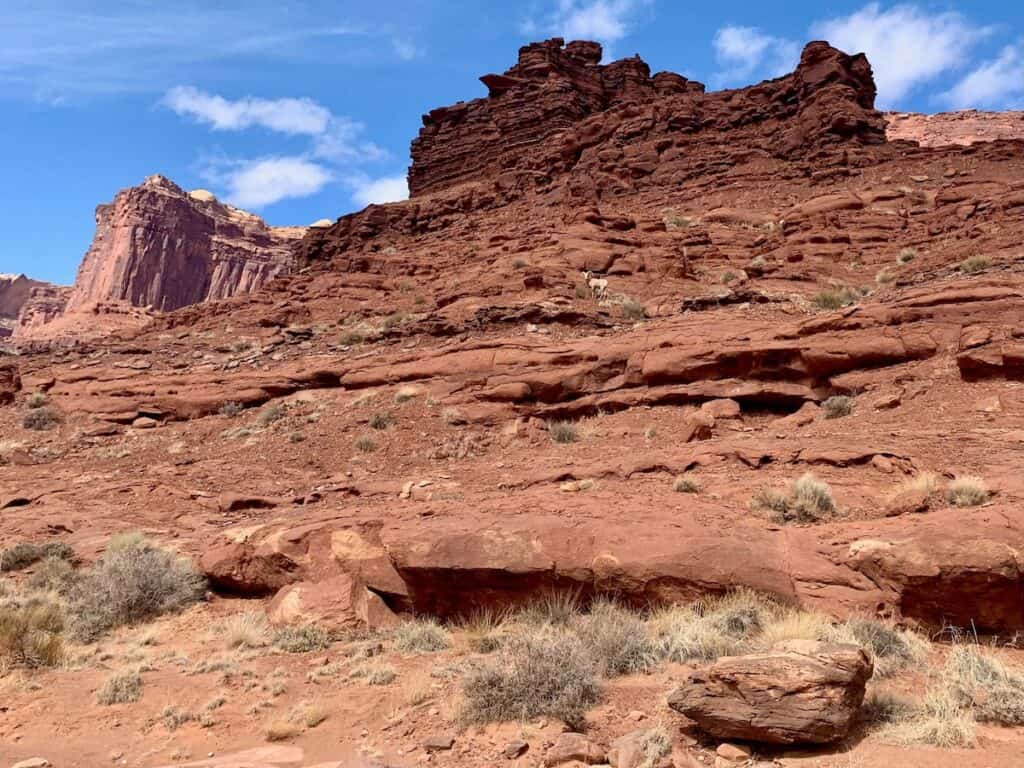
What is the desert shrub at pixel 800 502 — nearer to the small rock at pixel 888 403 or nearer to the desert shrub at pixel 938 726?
the desert shrub at pixel 938 726

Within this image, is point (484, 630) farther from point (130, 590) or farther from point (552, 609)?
point (130, 590)

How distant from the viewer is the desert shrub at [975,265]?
599 inches

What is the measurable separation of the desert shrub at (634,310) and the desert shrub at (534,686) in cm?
1530

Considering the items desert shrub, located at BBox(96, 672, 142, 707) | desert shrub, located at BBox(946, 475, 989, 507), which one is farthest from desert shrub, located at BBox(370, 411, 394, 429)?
desert shrub, located at BBox(946, 475, 989, 507)

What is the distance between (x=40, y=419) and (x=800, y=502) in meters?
20.3

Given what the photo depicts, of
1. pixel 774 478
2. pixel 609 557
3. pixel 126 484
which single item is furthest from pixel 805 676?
pixel 126 484

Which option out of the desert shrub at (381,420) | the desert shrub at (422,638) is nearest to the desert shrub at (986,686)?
the desert shrub at (422,638)

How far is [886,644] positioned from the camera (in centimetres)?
527

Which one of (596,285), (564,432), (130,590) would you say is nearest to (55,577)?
(130,590)

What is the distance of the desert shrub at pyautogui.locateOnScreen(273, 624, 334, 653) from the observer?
7.19 m

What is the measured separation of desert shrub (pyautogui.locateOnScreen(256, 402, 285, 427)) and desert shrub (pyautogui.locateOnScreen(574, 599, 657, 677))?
12684 millimetres

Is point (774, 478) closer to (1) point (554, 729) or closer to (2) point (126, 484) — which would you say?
(1) point (554, 729)

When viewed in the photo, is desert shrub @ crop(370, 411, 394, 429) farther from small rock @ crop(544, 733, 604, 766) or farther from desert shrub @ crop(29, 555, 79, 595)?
small rock @ crop(544, 733, 604, 766)

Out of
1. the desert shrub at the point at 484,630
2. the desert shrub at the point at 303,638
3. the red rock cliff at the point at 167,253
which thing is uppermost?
the red rock cliff at the point at 167,253
